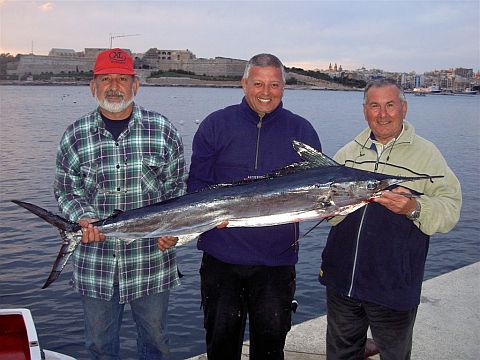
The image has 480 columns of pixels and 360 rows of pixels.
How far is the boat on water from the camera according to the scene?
12.8 ft

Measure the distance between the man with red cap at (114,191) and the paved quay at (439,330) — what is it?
1107 mm

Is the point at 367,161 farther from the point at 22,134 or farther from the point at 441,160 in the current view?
the point at 22,134

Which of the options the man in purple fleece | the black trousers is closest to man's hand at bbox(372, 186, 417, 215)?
the black trousers

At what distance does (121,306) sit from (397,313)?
228 centimetres

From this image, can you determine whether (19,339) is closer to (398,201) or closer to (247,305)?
(247,305)

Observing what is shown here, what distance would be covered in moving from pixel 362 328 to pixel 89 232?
90.0 inches

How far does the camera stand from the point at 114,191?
14.1ft

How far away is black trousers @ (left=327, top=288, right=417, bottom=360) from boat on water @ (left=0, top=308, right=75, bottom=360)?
2235 mm

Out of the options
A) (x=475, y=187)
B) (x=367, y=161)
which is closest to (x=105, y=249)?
(x=367, y=161)

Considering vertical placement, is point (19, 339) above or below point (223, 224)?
below

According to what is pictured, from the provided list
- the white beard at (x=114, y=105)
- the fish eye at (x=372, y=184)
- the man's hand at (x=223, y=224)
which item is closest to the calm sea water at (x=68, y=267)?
the man's hand at (x=223, y=224)

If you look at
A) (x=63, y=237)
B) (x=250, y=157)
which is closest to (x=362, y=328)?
(x=250, y=157)

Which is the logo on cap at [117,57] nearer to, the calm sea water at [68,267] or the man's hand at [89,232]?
the man's hand at [89,232]

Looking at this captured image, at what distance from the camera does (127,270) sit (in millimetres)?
4289
